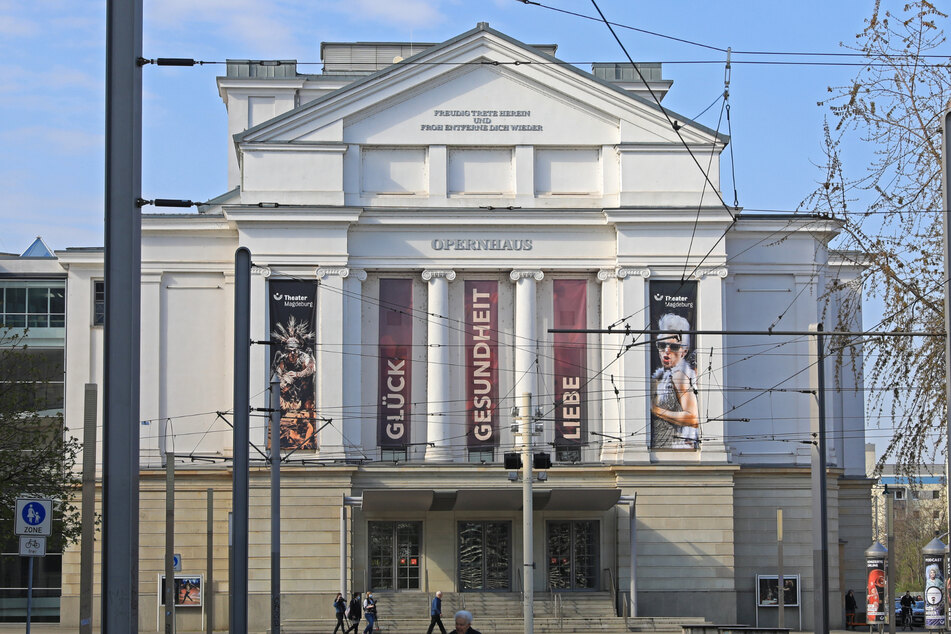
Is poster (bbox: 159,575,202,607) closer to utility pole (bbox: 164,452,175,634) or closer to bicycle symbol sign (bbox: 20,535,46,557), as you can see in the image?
utility pole (bbox: 164,452,175,634)

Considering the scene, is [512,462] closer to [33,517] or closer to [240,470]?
[240,470]

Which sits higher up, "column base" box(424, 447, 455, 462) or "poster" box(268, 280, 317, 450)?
"poster" box(268, 280, 317, 450)

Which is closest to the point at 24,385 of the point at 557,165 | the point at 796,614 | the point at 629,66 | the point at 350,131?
the point at 350,131

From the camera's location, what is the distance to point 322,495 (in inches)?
1880

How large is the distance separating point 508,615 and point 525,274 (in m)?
11.4

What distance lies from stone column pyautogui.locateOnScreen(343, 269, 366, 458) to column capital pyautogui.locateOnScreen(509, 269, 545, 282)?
5082mm

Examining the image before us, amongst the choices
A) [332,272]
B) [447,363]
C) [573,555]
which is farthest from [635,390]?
[332,272]

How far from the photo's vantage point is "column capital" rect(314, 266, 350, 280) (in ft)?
160

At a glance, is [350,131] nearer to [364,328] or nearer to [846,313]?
[364,328]

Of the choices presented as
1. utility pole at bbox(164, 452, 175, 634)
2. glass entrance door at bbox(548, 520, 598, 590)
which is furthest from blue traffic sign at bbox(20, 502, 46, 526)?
glass entrance door at bbox(548, 520, 598, 590)

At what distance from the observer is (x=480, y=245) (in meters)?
49.7

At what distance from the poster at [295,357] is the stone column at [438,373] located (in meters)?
3.87

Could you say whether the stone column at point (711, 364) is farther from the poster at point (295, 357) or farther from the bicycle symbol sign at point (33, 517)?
the bicycle symbol sign at point (33, 517)

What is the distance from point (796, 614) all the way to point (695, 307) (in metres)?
11.0
